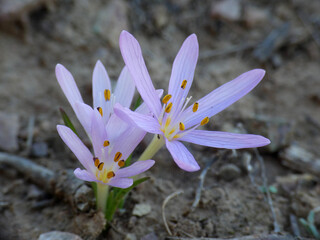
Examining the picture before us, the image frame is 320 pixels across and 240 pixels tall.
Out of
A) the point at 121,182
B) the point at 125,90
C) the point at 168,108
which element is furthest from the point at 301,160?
the point at 121,182

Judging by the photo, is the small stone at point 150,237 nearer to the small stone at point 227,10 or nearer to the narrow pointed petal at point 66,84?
the narrow pointed petal at point 66,84

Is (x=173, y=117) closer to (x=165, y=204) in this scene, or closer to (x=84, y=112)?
(x=84, y=112)

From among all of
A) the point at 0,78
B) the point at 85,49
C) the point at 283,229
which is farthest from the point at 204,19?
the point at 283,229

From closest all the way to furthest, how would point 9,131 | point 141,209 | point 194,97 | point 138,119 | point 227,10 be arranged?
point 138,119, point 141,209, point 9,131, point 194,97, point 227,10

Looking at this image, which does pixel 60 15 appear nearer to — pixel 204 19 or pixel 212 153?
pixel 204 19

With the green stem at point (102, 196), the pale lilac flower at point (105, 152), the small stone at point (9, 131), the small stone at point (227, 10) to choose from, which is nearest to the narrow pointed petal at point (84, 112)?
the pale lilac flower at point (105, 152)

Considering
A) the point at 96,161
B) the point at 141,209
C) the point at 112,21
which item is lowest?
the point at 141,209
